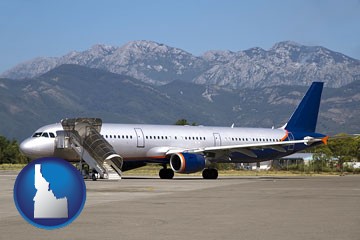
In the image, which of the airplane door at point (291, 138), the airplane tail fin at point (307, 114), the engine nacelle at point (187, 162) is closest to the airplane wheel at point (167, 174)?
→ the engine nacelle at point (187, 162)

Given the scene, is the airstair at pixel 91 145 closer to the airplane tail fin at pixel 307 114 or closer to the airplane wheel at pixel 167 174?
the airplane wheel at pixel 167 174

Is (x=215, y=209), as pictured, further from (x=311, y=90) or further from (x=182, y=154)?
(x=311, y=90)

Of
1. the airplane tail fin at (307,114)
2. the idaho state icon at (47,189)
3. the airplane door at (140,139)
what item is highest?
the airplane tail fin at (307,114)

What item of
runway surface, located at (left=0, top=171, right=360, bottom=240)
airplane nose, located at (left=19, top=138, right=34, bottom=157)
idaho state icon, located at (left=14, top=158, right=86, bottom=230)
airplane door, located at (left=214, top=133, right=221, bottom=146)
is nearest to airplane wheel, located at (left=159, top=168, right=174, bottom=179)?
airplane door, located at (left=214, top=133, right=221, bottom=146)

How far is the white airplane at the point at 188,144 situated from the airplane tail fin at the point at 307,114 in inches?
2.7

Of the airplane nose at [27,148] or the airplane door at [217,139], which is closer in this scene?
the airplane nose at [27,148]

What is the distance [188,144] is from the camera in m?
50.2

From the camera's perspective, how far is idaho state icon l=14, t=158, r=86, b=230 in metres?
8.38

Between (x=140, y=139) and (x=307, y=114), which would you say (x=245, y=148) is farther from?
(x=307, y=114)

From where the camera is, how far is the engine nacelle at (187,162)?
151 ft

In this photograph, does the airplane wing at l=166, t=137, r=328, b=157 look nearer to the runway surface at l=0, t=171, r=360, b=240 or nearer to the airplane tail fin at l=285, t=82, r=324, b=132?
the airplane tail fin at l=285, t=82, r=324, b=132

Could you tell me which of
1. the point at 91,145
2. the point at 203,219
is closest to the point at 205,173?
the point at 91,145

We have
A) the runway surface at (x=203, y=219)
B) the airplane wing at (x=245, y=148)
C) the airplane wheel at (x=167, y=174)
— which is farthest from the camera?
the airplane wheel at (x=167, y=174)

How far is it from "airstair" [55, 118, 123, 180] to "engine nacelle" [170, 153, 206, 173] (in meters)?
4.56
